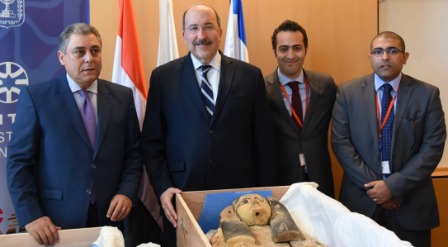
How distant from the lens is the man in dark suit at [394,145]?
2.61 m

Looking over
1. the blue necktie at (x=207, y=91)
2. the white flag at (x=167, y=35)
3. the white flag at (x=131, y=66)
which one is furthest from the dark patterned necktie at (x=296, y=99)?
the white flag at (x=131, y=66)

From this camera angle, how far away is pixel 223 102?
7.55ft

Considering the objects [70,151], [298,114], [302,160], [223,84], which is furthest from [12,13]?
[302,160]

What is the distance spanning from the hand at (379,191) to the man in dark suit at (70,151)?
4.48 ft

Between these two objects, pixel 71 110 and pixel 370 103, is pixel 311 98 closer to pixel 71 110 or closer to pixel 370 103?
pixel 370 103

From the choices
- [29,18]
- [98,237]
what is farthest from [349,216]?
[29,18]

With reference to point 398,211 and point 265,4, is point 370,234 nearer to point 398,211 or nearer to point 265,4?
point 398,211

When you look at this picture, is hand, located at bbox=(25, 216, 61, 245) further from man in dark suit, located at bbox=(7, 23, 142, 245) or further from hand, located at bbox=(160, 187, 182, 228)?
hand, located at bbox=(160, 187, 182, 228)

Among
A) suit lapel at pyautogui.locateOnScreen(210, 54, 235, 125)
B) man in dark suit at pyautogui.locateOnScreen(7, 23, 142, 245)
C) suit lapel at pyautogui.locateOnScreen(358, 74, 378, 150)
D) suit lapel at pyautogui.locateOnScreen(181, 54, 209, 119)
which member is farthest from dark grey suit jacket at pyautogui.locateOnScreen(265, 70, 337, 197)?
man in dark suit at pyautogui.locateOnScreen(7, 23, 142, 245)

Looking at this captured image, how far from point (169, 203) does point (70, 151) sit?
0.52 meters

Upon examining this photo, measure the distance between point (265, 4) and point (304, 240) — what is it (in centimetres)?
234

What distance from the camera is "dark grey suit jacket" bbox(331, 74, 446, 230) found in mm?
2613

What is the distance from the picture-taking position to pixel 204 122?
2283 millimetres

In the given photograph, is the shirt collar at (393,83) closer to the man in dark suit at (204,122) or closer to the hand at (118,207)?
the man in dark suit at (204,122)
